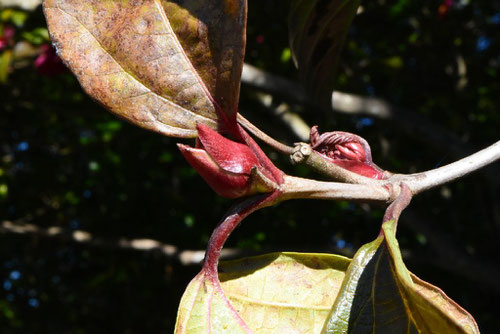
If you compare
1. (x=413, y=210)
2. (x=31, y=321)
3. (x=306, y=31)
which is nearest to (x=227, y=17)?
(x=306, y=31)

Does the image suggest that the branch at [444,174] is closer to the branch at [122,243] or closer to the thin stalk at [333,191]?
the thin stalk at [333,191]

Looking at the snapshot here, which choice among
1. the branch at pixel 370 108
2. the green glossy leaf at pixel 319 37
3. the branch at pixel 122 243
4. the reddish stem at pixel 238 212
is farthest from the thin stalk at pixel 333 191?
the branch at pixel 122 243

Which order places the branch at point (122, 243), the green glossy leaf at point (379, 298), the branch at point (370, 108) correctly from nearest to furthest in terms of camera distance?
1. the green glossy leaf at point (379, 298)
2. the branch at point (370, 108)
3. the branch at point (122, 243)

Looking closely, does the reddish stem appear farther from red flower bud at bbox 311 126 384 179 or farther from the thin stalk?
red flower bud at bbox 311 126 384 179

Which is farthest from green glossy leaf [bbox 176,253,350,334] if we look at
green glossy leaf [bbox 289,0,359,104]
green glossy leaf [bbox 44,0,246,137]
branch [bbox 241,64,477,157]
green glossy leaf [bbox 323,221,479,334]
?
branch [bbox 241,64,477,157]

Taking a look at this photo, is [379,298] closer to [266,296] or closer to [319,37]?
[266,296]
